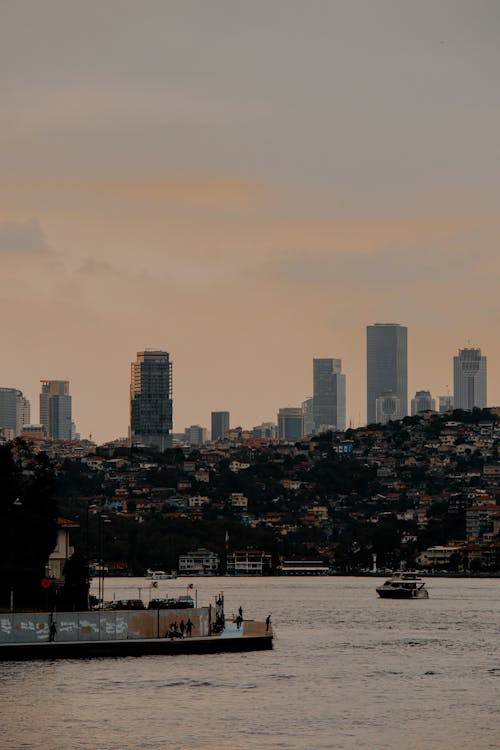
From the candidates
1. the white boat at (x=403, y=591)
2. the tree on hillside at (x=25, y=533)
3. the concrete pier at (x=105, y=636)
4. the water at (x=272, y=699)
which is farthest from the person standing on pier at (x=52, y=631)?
the white boat at (x=403, y=591)

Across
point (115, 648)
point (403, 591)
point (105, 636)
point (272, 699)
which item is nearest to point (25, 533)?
point (105, 636)

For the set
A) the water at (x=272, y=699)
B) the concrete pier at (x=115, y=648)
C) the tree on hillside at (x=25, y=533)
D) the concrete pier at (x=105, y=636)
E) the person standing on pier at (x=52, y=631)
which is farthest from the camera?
the tree on hillside at (x=25, y=533)

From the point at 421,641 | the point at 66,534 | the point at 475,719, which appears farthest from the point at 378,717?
the point at 66,534

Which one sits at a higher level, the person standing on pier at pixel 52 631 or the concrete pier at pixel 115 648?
the person standing on pier at pixel 52 631

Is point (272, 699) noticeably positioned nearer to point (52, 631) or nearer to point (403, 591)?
point (52, 631)

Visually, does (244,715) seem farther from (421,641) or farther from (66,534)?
(66,534)

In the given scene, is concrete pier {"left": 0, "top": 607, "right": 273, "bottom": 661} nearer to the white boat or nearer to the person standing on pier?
the person standing on pier

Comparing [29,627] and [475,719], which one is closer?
[475,719]

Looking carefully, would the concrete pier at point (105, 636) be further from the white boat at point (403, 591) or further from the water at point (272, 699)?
the white boat at point (403, 591)

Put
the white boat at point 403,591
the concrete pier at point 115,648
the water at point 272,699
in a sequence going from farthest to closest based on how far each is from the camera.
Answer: the white boat at point 403,591
the concrete pier at point 115,648
the water at point 272,699
